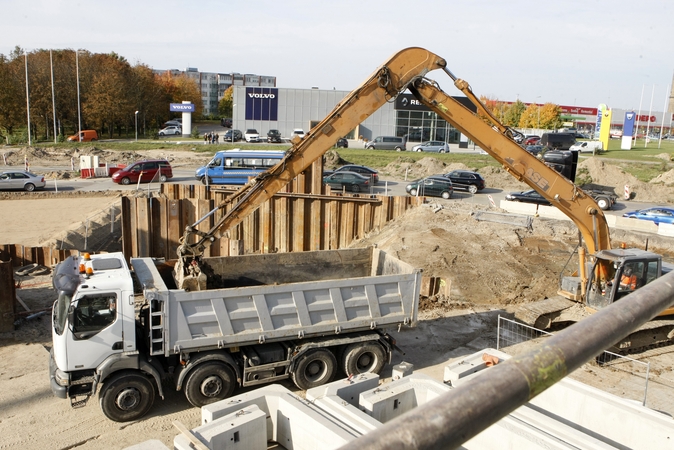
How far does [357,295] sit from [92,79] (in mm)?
61734

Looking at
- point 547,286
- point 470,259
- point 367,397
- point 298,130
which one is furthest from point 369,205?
point 298,130

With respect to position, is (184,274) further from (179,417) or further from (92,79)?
(92,79)

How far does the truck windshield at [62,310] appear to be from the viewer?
9438 mm

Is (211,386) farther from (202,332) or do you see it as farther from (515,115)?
(515,115)

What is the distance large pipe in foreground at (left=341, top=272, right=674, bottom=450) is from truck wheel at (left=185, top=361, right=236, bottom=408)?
911 centimetres

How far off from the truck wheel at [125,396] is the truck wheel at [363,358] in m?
3.52

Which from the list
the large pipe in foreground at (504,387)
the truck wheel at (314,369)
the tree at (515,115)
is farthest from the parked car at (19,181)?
the tree at (515,115)

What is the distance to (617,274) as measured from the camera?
12.7 m

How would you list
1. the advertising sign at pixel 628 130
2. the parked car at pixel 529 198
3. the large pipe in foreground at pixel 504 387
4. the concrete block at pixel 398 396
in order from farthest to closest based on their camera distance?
1. the advertising sign at pixel 628 130
2. the parked car at pixel 529 198
3. the concrete block at pixel 398 396
4. the large pipe in foreground at pixel 504 387

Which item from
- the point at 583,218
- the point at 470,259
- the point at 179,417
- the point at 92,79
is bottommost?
the point at 179,417

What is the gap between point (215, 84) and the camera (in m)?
158

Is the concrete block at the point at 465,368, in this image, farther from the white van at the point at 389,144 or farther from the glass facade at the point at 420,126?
the glass facade at the point at 420,126

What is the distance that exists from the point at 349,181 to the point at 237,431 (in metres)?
25.7

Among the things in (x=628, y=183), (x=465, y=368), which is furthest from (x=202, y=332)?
(x=628, y=183)
